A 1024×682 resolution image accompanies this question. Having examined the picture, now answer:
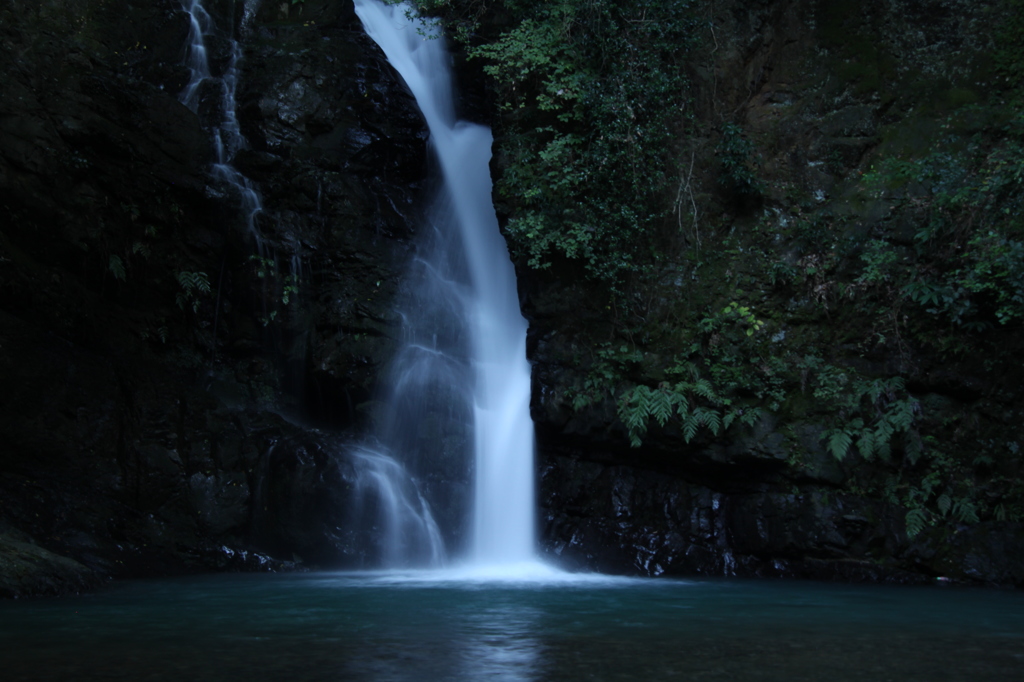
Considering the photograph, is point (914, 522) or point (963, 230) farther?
point (963, 230)

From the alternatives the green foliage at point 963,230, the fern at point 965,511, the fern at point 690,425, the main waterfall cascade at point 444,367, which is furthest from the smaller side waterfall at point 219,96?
the fern at point 965,511

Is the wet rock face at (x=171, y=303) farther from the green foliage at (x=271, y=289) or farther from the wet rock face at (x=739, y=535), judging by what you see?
the wet rock face at (x=739, y=535)

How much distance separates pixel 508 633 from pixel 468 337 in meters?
7.71

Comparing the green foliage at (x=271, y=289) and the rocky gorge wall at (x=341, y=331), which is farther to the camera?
the green foliage at (x=271, y=289)

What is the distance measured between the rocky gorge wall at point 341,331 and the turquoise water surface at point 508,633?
1.86 m

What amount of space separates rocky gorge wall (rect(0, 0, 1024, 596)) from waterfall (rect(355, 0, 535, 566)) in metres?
0.47

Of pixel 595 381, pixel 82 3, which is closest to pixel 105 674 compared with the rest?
pixel 595 381

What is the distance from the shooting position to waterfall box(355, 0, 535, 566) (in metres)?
11.1

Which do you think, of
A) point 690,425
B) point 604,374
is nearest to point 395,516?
point 604,374

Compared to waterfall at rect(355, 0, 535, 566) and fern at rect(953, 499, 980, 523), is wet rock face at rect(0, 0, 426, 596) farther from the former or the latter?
fern at rect(953, 499, 980, 523)

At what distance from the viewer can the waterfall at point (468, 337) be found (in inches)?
437

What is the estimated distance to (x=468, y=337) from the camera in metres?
12.7

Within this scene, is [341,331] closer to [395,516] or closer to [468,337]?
[468,337]

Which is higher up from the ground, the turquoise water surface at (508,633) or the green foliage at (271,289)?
the green foliage at (271,289)
